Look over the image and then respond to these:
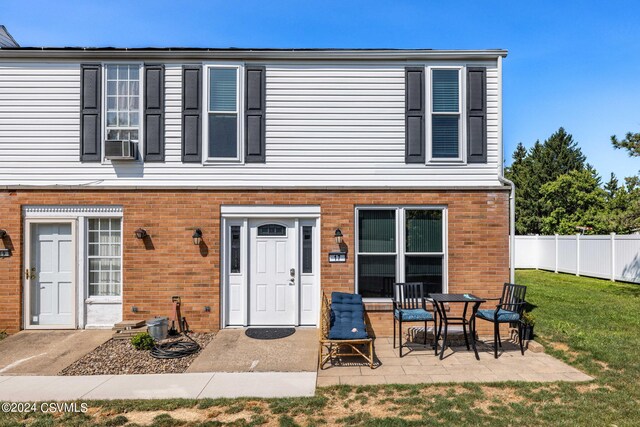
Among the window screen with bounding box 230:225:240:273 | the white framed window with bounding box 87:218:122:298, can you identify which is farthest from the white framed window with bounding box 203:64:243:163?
the white framed window with bounding box 87:218:122:298

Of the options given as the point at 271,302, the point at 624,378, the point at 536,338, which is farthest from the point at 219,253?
the point at 624,378

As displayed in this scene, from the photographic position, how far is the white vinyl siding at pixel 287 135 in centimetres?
738

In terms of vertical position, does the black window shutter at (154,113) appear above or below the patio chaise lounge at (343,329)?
above

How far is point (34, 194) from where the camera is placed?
24.0 feet

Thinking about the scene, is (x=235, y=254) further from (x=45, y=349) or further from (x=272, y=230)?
(x=45, y=349)

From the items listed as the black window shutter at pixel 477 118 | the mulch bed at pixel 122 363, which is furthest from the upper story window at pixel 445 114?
the mulch bed at pixel 122 363

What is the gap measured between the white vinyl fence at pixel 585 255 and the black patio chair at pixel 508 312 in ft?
32.4

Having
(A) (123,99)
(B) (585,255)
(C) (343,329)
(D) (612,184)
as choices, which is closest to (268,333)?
(C) (343,329)

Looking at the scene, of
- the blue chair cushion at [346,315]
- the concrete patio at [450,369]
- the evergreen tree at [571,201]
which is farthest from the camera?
the evergreen tree at [571,201]

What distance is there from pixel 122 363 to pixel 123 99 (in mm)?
5172

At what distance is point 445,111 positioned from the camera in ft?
24.6

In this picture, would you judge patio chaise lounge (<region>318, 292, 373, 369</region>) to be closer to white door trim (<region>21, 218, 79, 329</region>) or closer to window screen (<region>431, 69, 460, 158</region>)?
window screen (<region>431, 69, 460, 158</region>)

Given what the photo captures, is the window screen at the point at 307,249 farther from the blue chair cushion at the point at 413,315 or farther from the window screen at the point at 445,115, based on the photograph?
the window screen at the point at 445,115

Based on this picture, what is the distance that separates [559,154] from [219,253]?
34151 mm
